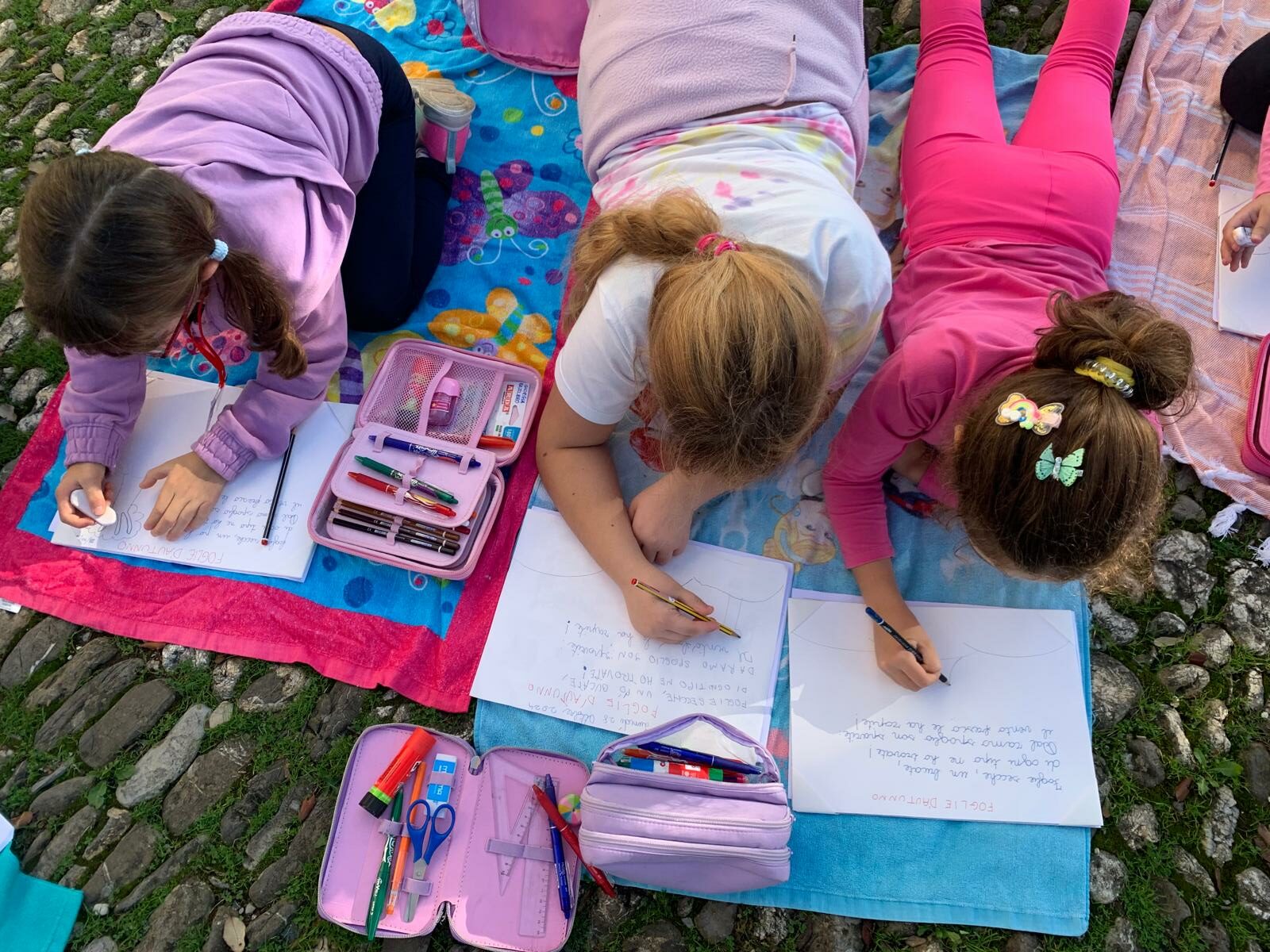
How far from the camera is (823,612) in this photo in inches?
64.2

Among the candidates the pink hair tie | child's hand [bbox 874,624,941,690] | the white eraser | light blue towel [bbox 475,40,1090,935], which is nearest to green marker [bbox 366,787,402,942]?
light blue towel [bbox 475,40,1090,935]

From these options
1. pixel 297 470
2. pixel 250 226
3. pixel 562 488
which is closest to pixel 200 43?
pixel 250 226

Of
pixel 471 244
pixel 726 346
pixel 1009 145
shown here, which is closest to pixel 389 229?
pixel 471 244

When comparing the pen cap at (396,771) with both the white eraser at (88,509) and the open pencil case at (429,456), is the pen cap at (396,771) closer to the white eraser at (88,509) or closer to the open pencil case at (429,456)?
the open pencil case at (429,456)

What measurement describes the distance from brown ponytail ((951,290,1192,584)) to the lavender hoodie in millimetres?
1190

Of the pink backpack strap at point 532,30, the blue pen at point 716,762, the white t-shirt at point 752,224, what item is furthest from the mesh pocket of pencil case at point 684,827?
the pink backpack strap at point 532,30

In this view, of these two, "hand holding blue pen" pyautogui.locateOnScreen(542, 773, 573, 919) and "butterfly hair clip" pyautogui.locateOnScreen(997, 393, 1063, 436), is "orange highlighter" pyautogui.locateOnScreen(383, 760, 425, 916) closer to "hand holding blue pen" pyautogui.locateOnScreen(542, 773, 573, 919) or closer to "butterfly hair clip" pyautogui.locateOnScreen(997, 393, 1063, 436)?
"hand holding blue pen" pyautogui.locateOnScreen(542, 773, 573, 919)

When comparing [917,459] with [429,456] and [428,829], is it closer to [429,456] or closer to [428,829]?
[429,456]

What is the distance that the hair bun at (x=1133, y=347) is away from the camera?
1160 millimetres

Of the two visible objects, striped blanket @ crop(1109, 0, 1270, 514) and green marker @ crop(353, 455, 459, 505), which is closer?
green marker @ crop(353, 455, 459, 505)

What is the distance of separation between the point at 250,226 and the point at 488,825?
3.64ft

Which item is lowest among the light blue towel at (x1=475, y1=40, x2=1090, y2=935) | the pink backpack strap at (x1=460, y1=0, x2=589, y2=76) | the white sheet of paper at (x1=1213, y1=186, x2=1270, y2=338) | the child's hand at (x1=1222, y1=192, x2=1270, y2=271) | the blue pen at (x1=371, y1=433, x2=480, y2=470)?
the light blue towel at (x1=475, y1=40, x2=1090, y2=935)

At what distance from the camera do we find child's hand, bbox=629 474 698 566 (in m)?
1.57

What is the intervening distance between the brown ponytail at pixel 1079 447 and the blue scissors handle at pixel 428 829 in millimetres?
1031
